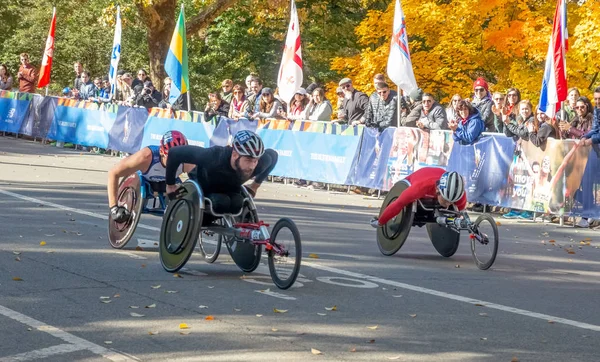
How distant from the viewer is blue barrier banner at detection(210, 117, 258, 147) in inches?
1013

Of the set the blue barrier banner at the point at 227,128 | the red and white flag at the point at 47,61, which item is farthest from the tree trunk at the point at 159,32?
the blue barrier banner at the point at 227,128

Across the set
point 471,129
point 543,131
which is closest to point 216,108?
point 471,129

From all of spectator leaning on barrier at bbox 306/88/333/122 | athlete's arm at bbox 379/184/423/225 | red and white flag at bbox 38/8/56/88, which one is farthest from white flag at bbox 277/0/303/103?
athlete's arm at bbox 379/184/423/225

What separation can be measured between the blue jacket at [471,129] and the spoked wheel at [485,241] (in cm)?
710

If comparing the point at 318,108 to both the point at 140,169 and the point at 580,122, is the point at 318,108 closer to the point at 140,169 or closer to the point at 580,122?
the point at 580,122

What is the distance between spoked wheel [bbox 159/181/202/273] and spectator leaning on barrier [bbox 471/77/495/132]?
10240 millimetres

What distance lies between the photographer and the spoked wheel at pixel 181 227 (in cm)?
1062

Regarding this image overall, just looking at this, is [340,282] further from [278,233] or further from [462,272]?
[462,272]

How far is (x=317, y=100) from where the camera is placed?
80.2 feet

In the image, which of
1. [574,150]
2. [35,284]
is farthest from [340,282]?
[574,150]

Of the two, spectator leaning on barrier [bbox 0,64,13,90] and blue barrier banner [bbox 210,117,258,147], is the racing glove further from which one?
spectator leaning on barrier [bbox 0,64,13,90]

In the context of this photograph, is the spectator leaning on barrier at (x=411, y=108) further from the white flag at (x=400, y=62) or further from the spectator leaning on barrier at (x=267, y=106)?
the spectator leaning on barrier at (x=267, y=106)

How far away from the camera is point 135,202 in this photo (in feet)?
40.4

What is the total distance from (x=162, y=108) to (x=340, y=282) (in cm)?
1886
